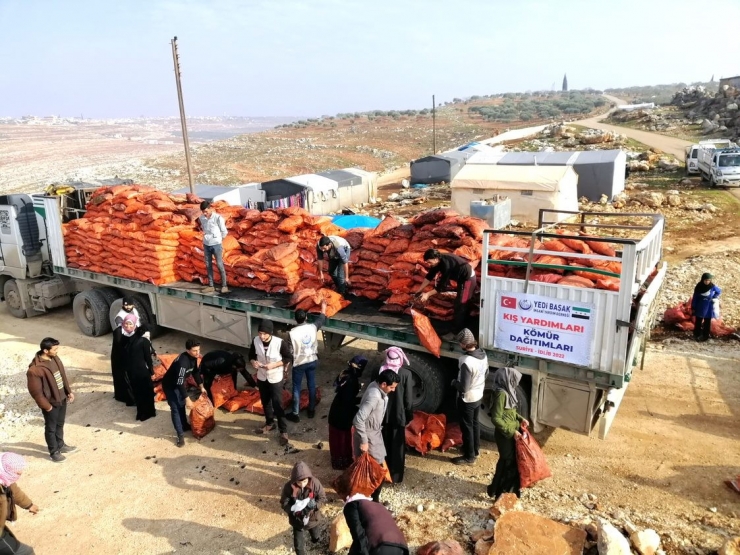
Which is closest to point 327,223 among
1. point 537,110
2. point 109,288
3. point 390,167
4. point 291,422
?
point 291,422

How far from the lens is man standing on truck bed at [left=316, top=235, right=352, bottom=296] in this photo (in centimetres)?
814

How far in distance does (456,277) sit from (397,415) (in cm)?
187

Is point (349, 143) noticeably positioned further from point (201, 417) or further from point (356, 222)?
point (201, 417)

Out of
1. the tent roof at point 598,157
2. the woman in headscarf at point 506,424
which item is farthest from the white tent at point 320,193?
the woman in headscarf at point 506,424

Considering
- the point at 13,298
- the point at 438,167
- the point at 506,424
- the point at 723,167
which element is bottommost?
the point at 13,298

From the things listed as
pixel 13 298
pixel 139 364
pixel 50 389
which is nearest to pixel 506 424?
pixel 139 364

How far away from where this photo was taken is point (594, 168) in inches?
919

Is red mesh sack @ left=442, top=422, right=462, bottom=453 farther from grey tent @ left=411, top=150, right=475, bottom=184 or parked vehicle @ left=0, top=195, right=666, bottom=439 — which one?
grey tent @ left=411, top=150, right=475, bottom=184

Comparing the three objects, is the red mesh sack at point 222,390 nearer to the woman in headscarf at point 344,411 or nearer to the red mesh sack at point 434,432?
the woman in headscarf at point 344,411

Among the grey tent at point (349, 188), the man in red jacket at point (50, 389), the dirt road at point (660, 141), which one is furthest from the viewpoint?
the dirt road at point (660, 141)

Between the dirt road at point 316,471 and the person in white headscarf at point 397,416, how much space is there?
290 mm

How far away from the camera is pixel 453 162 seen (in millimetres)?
30562

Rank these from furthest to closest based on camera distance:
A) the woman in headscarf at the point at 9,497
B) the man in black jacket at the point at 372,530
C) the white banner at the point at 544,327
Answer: the white banner at the point at 544,327 → the woman in headscarf at the point at 9,497 → the man in black jacket at the point at 372,530

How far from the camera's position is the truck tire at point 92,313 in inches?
424
